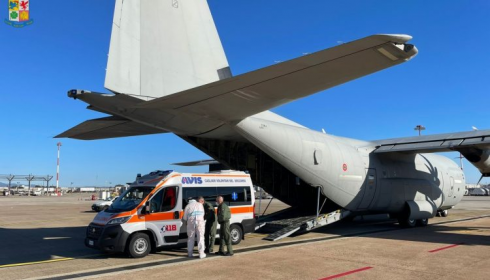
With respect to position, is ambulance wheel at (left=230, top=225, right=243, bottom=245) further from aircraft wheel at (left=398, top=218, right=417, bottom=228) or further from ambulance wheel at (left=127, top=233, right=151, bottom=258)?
aircraft wheel at (left=398, top=218, right=417, bottom=228)

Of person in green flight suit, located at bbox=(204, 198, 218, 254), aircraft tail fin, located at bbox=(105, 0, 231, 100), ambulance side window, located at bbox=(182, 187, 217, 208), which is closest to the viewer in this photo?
aircraft tail fin, located at bbox=(105, 0, 231, 100)

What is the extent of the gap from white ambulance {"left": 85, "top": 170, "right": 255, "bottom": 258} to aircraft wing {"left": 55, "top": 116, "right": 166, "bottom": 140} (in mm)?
1620

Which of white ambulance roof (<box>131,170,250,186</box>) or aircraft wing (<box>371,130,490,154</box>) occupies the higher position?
aircraft wing (<box>371,130,490,154</box>)

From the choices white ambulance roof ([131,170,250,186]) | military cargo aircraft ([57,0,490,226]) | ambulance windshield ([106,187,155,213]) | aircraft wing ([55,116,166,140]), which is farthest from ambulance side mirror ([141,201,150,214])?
aircraft wing ([55,116,166,140])

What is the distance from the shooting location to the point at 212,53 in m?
11.1

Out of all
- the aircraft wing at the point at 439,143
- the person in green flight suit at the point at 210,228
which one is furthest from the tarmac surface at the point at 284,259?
the aircraft wing at the point at 439,143

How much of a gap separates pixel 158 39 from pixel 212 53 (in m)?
1.98

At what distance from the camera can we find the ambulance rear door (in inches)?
396

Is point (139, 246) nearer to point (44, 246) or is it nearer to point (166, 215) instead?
point (166, 215)

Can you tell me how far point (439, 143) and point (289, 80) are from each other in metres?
10.7

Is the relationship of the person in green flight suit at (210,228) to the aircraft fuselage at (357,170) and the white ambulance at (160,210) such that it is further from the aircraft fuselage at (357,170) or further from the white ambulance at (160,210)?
the aircraft fuselage at (357,170)

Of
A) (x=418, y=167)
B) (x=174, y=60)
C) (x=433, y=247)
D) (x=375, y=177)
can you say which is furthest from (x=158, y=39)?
(x=418, y=167)

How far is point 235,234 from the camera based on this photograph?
38.1ft

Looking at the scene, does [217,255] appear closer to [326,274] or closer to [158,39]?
[326,274]
